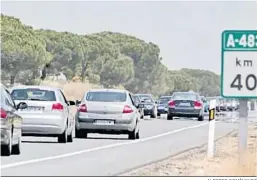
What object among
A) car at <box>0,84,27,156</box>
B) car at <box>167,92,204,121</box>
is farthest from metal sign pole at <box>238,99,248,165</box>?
car at <box>167,92,204,121</box>

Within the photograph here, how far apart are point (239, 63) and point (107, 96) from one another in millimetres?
12369

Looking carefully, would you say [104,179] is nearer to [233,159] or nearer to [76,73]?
[233,159]

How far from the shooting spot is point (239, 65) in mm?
17422

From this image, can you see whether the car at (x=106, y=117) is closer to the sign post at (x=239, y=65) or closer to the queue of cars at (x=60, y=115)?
the queue of cars at (x=60, y=115)

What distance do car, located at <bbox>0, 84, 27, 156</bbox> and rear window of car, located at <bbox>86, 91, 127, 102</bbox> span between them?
27.1 ft

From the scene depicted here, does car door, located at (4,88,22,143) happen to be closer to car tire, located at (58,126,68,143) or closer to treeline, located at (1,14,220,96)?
car tire, located at (58,126,68,143)

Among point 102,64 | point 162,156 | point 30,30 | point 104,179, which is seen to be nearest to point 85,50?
point 102,64

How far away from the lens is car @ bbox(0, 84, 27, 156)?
19.3m

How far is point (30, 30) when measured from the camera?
74812 millimetres

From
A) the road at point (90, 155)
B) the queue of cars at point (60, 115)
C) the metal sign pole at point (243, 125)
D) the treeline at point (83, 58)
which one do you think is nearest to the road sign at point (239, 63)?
the metal sign pole at point (243, 125)

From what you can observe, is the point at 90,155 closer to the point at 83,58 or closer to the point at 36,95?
the point at 36,95

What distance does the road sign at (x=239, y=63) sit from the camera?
17297 millimetres

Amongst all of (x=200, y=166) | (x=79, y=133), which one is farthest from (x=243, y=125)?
(x=79, y=133)

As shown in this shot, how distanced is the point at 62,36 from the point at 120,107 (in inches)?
2510
